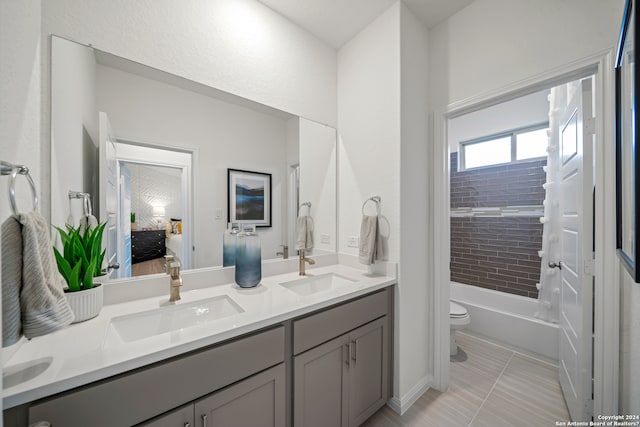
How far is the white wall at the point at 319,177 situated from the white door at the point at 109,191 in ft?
3.59

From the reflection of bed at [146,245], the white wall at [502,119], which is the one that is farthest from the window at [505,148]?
the reflection of bed at [146,245]

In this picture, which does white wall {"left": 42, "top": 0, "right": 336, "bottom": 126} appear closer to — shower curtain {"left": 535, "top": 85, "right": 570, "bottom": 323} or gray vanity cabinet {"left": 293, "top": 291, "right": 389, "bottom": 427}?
gray vanity cabinet {"left": 293, "top": 291, "right": 389, "bottom": 427}

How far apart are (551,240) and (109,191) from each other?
11.1 ft

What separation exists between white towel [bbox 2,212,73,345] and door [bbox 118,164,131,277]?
610 millimetres

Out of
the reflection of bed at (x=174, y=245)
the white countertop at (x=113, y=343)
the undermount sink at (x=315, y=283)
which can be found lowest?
the undermount sink at (x=315, y=283)

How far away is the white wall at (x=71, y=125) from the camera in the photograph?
100cm

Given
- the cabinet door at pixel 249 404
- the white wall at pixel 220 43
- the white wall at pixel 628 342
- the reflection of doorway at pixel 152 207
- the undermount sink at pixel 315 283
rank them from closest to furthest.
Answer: the cabinet door at pixel 249 404 < the white wall at pixel 628 342 < the white wall at pixel 220 43 < the reflection of doorway at pixel 152 207 < the undermount sink at pixel 315 283

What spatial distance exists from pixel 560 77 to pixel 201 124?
2.01 m

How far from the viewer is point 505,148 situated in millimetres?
3016

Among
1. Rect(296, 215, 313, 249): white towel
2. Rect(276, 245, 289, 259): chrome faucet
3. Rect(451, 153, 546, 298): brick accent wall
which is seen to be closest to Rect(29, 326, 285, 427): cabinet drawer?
Rect(276, 245, 289, 259): chrome faucet

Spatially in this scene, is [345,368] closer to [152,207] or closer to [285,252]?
[285,252]

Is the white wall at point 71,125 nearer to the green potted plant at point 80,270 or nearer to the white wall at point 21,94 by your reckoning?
the white wall at point 21,94

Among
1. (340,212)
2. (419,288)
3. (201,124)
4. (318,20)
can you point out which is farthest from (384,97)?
(419,288)

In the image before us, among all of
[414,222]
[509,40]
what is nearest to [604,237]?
[414,222]
